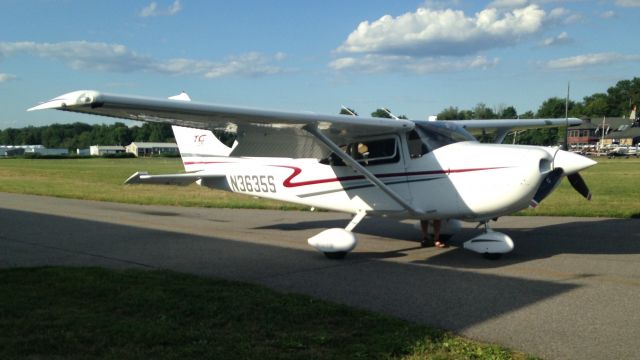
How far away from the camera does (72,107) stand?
620 centimetres

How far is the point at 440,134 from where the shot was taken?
9555 millimetres

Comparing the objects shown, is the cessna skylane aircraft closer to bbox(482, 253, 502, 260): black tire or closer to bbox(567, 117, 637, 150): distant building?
bbox(482, 253, 502, 260): black tire

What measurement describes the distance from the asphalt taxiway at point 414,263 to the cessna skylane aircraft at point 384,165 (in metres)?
0.74

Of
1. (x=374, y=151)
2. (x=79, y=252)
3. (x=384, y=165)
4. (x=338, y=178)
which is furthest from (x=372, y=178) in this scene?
(x=79, y=252)

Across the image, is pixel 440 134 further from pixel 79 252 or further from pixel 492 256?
pixel 79 252

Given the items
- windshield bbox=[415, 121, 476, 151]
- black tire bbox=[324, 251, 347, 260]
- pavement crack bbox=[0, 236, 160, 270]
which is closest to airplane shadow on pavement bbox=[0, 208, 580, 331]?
pavement crack bbox=[0, 236, 160, 270]

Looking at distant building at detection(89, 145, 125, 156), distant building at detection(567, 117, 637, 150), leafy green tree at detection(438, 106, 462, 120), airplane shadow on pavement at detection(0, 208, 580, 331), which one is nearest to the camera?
airplane shadow on pavement at detection(0, 208, 580, 331)

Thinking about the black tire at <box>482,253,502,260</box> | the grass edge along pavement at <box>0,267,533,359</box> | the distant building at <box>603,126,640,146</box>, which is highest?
the grass edge along pavement at <box>0,267,533,359</box>

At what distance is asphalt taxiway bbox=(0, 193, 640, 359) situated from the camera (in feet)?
17.9

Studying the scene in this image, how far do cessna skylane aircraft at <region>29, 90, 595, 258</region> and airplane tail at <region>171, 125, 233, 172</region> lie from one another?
205 centimetres

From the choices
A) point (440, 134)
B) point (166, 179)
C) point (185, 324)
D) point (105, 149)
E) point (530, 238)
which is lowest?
point (105, 149)

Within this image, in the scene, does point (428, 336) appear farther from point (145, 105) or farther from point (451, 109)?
point (451, 109)

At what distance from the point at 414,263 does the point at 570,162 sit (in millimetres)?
2633

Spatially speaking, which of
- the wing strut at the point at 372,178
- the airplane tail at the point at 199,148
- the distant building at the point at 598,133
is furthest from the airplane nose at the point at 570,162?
the distant building at the point at 598,133
